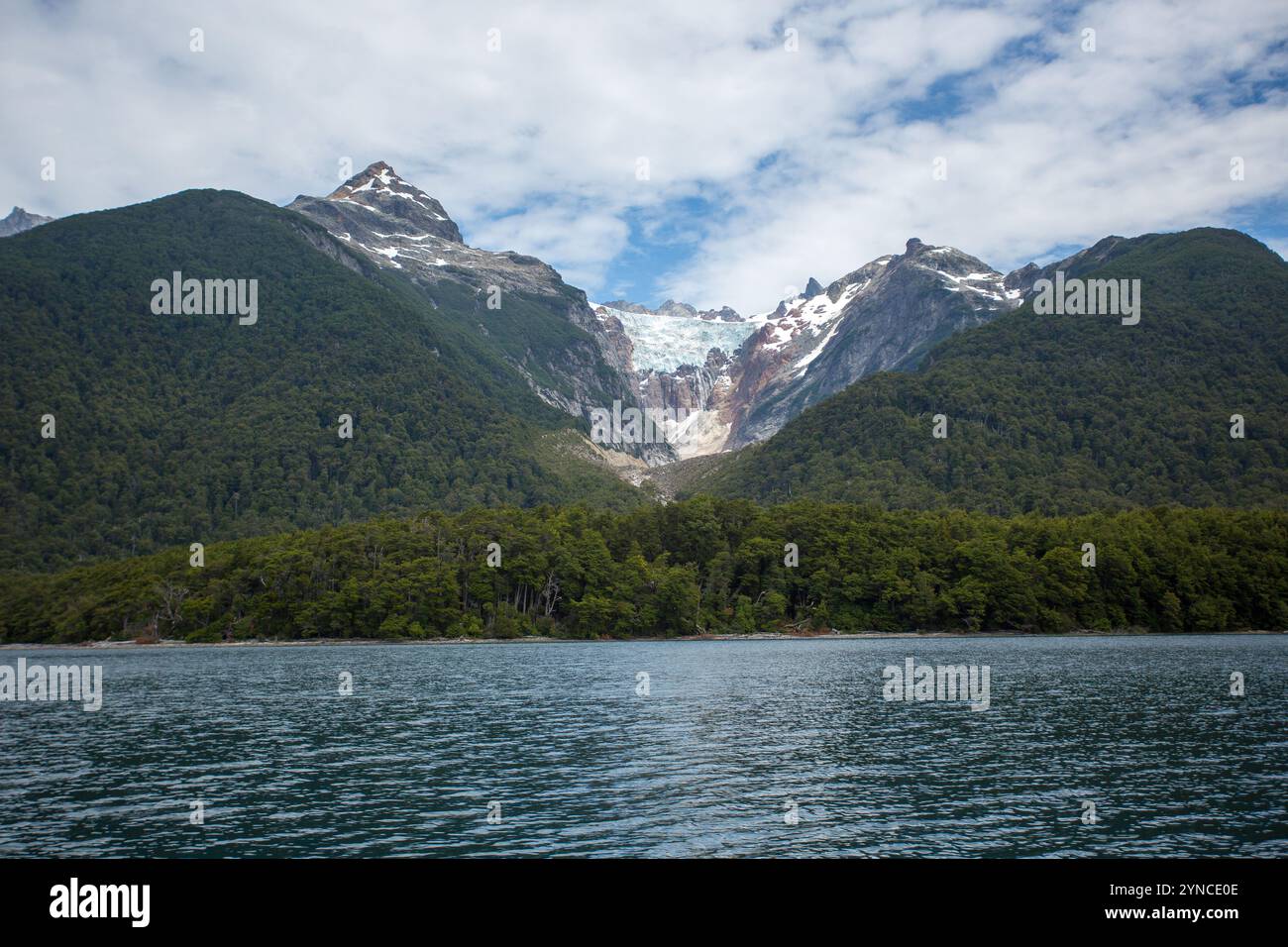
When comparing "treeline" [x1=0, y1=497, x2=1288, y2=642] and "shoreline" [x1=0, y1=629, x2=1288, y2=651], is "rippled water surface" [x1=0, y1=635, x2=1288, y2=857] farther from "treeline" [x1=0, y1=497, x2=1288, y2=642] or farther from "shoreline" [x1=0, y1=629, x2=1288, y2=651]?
"treeline" [x1=0, y1=497, x2=1288, y2=642]

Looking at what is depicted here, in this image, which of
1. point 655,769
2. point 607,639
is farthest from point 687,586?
point 655,769

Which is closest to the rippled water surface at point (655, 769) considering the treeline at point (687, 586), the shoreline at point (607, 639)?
the shoreline at point (607, 639)

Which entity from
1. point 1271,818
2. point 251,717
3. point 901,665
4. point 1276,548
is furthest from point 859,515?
point 1271,818

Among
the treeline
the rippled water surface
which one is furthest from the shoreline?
the rippled water surface

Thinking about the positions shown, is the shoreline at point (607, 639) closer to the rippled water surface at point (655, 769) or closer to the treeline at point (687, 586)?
the treeline at point (687, 586)
